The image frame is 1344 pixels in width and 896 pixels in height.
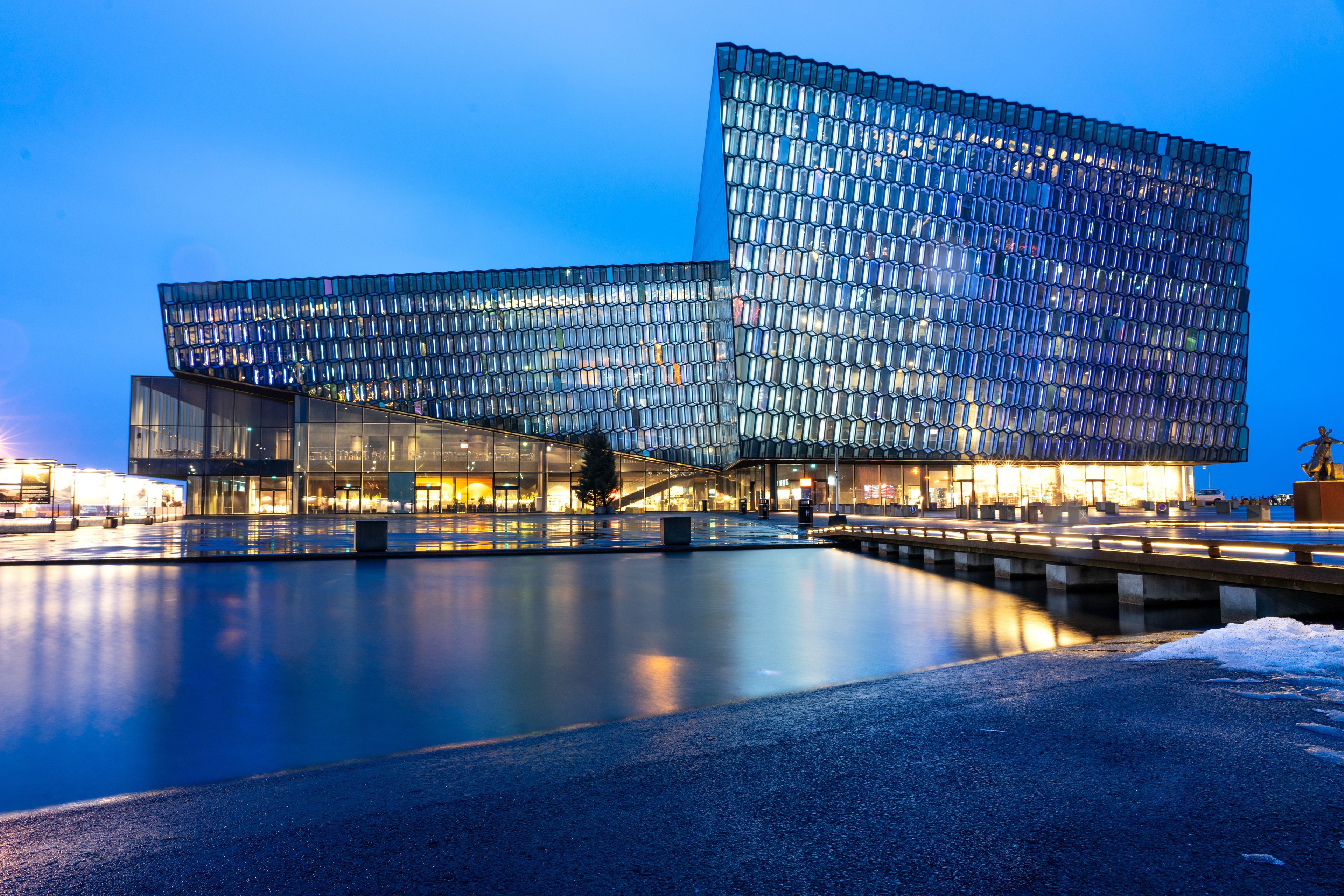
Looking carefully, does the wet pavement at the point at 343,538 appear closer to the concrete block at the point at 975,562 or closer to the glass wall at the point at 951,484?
the concrete block at the point at 975,562

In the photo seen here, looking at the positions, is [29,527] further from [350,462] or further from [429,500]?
[429,500]

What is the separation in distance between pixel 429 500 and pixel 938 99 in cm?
5947

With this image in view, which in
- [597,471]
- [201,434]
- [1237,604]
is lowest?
[1237,604]

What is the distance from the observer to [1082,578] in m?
16.3

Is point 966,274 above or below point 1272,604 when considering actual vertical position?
above

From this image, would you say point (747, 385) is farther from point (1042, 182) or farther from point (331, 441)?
point (331, 441)

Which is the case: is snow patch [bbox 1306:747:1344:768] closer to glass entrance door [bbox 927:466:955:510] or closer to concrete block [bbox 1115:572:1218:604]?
concrete block [bbox 1115:572:1218:604]

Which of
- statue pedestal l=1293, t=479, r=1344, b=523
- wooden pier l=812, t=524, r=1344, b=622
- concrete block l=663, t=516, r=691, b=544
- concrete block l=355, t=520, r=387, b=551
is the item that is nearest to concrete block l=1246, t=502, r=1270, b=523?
statue pedestal l=1293, t=479, r=1344, b=523

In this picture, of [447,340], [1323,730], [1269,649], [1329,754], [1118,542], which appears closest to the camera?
[1329,754]

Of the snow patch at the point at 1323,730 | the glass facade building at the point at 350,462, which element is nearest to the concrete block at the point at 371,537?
the snow patch at the point at 1323,730

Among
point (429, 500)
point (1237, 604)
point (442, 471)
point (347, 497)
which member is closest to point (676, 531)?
point (1237, 604)

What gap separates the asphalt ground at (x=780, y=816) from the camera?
3.66m

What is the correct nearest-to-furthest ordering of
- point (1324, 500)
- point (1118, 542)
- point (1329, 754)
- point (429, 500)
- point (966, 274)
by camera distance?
1. point (1329, 754)
2. point (1118, 542)
3. point (1324, 500)
4. point (966, 274)
5. point (429, 500)

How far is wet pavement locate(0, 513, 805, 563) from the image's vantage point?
1026 inches
